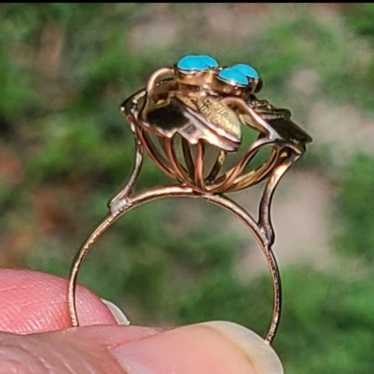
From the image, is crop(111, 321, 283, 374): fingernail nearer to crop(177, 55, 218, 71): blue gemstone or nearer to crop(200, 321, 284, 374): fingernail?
crop(200, 321, 284, 374): fingernail

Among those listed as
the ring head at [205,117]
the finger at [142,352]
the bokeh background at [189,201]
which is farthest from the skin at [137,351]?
the bokeh background at [189,201]

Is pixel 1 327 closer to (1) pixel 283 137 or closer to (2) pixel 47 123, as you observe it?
(1) pixel 283 137

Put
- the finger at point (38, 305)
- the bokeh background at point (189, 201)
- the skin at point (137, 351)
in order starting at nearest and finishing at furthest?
the skin at point (137, 351) → the finger at point (38, 305) → the bokeh background at point (189, 201)

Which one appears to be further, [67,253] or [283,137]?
[67,253]

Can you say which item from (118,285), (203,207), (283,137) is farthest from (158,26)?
(283,137)

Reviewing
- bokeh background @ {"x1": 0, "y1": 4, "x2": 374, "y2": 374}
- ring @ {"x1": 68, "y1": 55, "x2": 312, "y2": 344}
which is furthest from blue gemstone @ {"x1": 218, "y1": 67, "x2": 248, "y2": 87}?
bokeh background @ {"x1": 0, "y1": 4, "x2": 374, "y2": 374}

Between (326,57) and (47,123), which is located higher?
(326,57)

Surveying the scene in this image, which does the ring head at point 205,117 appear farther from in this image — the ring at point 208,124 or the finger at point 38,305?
the finger at point 38,305
